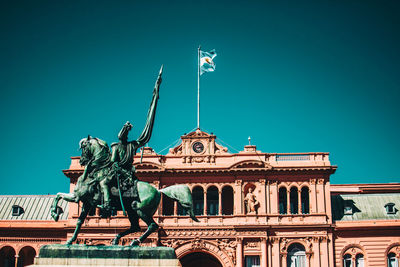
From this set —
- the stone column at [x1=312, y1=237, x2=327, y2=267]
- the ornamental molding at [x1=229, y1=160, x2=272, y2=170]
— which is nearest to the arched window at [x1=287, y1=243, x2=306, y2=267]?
the stone column at [x1=312, y1=237, x2=327, y2=267]

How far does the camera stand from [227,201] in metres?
54.8

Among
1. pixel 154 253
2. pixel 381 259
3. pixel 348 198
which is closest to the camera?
pixel 154 253

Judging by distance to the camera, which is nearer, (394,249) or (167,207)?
(394,249)

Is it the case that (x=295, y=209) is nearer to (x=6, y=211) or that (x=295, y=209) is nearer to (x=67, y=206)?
(x=67, y=206)

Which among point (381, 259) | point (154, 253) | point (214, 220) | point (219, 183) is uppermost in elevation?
point (219, 183)

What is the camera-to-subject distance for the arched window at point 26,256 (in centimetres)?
5425

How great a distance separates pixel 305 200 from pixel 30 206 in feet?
91.2

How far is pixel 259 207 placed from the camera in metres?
52.2

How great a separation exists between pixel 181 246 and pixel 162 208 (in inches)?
164

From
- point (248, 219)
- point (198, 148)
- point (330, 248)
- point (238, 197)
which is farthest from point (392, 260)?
point (198, 148)

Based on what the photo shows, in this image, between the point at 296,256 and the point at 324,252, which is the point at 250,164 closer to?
the point at 296,256

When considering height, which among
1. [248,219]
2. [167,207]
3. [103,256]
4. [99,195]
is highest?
[167,207]

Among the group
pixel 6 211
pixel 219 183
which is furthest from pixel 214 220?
pixel 6 211

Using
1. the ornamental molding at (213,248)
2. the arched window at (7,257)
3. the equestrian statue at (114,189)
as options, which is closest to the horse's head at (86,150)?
the equestrian statue at (114,189)
